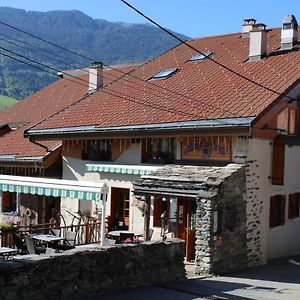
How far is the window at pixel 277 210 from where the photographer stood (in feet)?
54.1

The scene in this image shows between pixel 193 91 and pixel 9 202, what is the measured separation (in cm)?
905

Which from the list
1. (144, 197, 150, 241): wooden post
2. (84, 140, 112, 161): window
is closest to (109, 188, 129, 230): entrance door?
(84, 140, 112, 161): window

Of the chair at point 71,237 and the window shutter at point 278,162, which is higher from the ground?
the window shutter at point 278,162

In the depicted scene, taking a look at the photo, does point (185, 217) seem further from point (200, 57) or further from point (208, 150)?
point (200, 57)

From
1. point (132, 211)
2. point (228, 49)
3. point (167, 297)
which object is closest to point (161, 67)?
point (228, 49)

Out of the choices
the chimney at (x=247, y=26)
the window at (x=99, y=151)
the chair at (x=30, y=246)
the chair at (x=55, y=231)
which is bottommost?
the chair at (x=55, y=231)

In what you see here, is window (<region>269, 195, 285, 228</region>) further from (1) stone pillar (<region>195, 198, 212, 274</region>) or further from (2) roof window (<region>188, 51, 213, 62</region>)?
(2) roof window (<region>188, 51, 213, 62</region>)

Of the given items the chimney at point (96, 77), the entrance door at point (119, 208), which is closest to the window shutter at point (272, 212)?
the entrance door at point (119, 208)

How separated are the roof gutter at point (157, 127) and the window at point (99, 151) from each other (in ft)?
2.69

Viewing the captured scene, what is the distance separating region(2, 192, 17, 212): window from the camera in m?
22.5

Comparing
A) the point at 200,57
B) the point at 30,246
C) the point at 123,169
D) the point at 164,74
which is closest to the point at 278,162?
the point at 123,169

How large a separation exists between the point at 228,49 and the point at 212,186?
894cm

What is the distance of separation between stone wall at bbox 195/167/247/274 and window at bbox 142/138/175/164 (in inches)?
114

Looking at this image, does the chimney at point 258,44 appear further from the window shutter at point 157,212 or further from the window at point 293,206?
the window shutter at point 157,212
